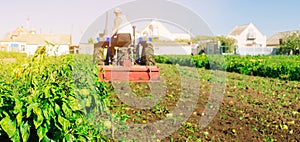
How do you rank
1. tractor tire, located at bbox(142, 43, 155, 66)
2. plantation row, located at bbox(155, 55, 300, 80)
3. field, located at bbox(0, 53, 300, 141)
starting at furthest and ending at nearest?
plantation row, located at bbox(155, 55, 300, 80), tractor tire, located at bbox(142, 43, 155, 66), field, located at bbox(0, 53, 300, 141)

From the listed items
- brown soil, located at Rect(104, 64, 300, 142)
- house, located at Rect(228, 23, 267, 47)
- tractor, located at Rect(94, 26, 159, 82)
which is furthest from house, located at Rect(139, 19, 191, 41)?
house, located at Rect(228, 23, 267, 47)

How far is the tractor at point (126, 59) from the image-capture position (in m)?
8.32

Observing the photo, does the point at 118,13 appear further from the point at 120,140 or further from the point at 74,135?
the point at 74,135

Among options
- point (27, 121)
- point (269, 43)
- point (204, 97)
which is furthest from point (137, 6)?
point (269, 43)

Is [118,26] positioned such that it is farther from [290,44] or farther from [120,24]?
[290,44]

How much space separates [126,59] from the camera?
879 centimetres

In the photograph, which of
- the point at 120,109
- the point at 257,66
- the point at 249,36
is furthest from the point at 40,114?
the point at 249,36

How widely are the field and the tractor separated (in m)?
0.48

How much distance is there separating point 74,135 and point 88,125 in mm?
612

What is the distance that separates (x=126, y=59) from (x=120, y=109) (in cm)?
330

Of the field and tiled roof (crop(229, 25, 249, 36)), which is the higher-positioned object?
tiled roof (crop(229, 25, 249, 36))

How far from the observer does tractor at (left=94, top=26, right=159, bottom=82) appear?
8.32m

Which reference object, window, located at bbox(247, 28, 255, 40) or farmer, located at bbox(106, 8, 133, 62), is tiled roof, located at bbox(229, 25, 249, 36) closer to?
window, located at bbox(247, 28, 255, 40)

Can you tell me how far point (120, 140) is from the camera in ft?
13.7
